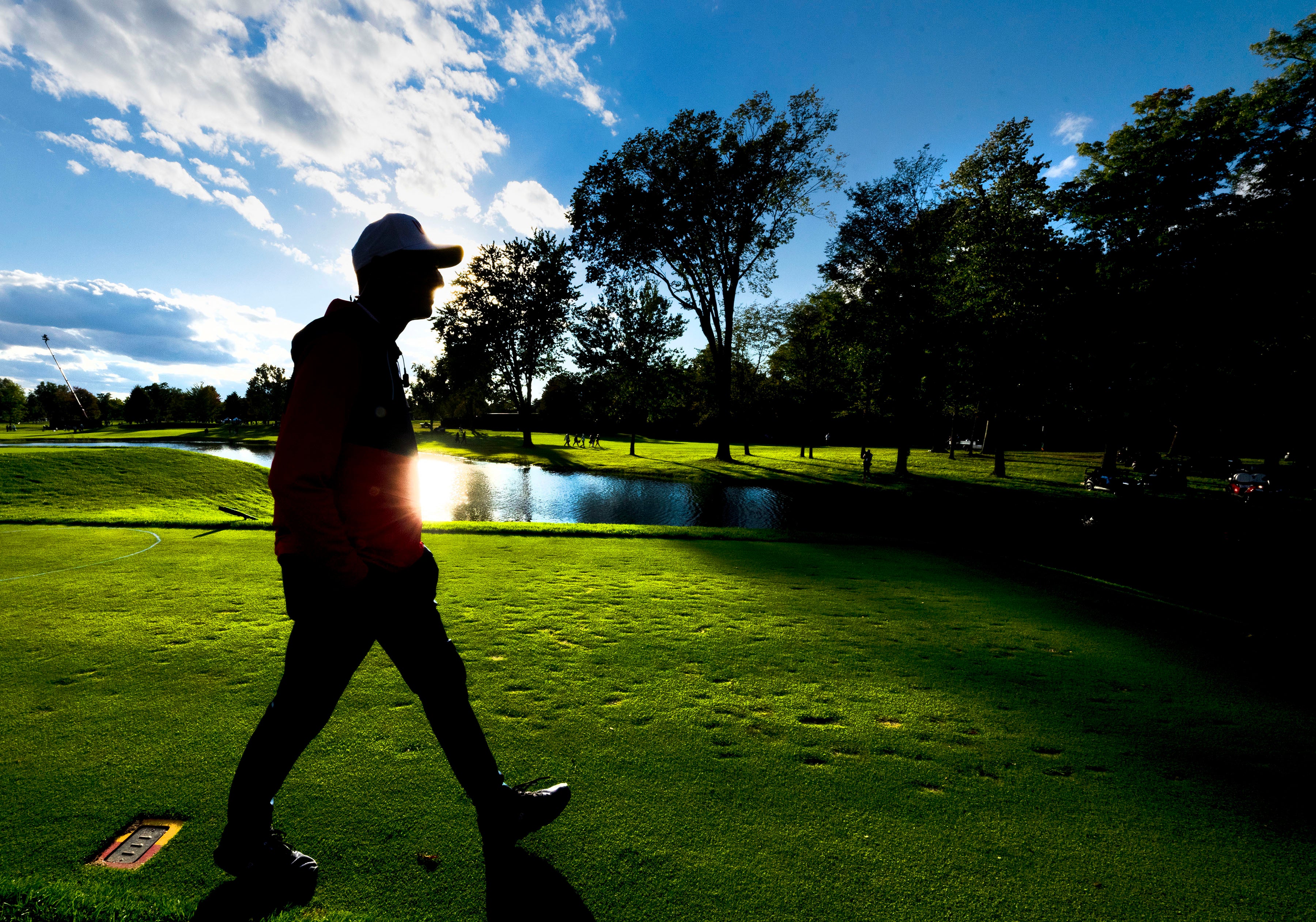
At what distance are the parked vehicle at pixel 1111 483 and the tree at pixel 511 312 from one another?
41.3m

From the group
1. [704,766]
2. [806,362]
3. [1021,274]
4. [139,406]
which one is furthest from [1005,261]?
[139,406]

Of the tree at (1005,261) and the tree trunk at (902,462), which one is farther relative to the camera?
the tree trunk at (902,462)

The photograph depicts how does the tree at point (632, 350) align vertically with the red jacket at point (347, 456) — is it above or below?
above

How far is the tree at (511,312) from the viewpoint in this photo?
48.1 meters

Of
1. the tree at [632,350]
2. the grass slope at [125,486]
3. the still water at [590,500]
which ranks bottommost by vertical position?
the still water at [590,500]

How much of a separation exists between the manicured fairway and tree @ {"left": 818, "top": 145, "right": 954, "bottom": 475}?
74.2 ft

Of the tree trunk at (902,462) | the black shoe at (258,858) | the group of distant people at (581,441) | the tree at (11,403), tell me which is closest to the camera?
the black shoe at (258,858)

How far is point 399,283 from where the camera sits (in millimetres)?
2303

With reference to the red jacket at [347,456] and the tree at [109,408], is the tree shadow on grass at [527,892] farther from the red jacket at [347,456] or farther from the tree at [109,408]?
the tree at [109,408]

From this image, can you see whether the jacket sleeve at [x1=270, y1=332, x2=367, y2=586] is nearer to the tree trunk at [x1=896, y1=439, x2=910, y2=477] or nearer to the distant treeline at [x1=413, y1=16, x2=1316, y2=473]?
the distant treeline at [x1=413, y1=16, x2=1316, y2=473]

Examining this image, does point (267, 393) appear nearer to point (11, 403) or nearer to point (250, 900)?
point (11, 403)

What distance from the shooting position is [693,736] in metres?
3.12

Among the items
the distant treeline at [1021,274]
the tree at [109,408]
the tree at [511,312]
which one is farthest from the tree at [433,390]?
the tree at [109,408]

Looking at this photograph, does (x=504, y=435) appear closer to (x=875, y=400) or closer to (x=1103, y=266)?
(x=875, y=400)
